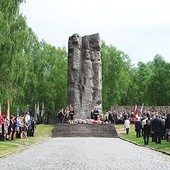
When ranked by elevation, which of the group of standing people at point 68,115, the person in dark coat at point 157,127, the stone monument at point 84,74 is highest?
the stone monument at point 84,74

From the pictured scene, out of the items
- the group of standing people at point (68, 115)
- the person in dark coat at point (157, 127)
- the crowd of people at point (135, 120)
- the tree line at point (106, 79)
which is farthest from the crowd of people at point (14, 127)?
the tree line at point (106, 79)

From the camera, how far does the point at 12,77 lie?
142ft

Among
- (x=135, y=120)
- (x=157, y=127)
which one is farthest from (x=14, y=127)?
(x=135, y=120)

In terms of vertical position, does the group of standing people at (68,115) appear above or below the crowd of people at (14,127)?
above

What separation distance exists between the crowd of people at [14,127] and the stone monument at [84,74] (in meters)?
14.0

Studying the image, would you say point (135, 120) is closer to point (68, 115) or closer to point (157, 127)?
point (68, 115)

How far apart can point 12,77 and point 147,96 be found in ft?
214

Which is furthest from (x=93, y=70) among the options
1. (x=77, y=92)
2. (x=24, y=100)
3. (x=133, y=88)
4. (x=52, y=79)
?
(x=133, y=88)

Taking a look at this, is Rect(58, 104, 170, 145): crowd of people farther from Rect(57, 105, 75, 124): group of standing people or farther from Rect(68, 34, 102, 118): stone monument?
Rect(68, 34, 102, 118): stone monument

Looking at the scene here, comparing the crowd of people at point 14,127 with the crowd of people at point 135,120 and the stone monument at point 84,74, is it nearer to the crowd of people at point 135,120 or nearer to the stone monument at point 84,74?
the crowd of people at point 135,120

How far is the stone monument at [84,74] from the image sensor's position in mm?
55625

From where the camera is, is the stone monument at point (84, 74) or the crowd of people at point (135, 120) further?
the stone monument at point (84, 74)

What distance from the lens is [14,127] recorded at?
3550 centimetres

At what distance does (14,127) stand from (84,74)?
21.8 m
